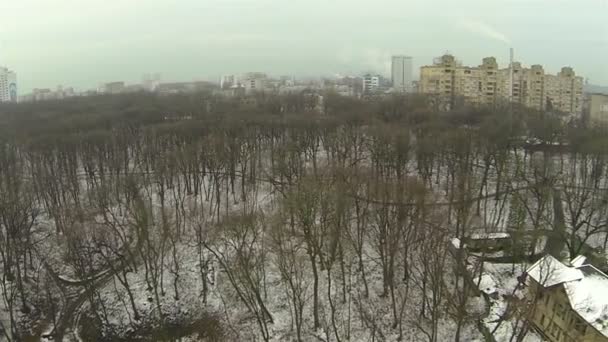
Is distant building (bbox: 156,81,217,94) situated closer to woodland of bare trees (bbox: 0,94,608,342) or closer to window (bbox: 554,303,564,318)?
woodland of bare trees (bbox: 0,94,608,342)

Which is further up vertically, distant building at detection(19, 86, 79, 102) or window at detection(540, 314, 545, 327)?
distant building at detection(19, 86, 79, 102)

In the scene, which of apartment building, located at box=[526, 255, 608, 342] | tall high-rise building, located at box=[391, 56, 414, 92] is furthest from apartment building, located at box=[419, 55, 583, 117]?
tall high-rise building, located at box=[391, 56, 414, 92]

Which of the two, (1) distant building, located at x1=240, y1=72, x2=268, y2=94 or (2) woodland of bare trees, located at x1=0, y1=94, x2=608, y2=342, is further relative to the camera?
(1) distant building, located at x1=240, y1=72, x2=268, y2=94

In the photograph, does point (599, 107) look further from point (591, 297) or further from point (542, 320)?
point (591, 297)

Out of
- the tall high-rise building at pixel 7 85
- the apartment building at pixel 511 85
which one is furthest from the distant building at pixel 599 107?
the tall high-rise building at pixel 7 85

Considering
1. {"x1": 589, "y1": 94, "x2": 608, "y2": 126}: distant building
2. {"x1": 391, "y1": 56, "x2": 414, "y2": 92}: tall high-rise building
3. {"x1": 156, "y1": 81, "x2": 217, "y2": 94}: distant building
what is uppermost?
{"x1": 391, "y1": 56, "x2": 414, "y2": 92}: tall high-rise building

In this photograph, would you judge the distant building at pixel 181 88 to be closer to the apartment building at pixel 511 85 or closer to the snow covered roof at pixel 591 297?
the apartment building at pixel 511 85

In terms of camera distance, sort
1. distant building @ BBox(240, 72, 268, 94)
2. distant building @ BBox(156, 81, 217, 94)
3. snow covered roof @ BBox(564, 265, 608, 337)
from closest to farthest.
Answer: snow covered roof @ BBox(564, 265, 608, 337)
distant building @ BBox(156, 81, 217, 94)
distant building @ BBox(240, 72, 268, 94)
